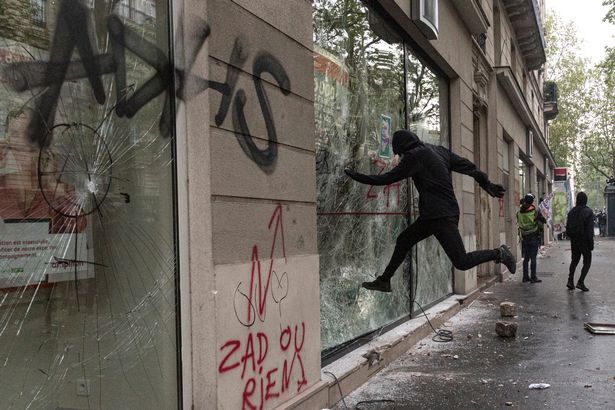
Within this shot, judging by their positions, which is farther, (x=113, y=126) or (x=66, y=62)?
(x=113, y=126)

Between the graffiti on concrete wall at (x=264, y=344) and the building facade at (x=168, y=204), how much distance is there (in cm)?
1

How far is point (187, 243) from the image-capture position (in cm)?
305

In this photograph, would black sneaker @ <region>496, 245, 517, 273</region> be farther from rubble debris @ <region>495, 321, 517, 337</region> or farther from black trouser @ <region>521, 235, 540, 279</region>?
black trouser @ <region>521, 235, 540, 279</region>

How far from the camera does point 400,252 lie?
5.61 meters

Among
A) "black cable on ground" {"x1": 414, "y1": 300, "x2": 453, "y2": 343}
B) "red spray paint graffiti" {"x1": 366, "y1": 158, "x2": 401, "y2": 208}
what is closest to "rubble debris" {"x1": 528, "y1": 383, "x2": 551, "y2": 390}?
"black cable on ground" {"x1": 414, "y1": 300, "x2": 453, "y2": 343}

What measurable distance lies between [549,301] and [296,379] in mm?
6818

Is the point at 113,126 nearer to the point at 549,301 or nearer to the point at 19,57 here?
the point at 19,57

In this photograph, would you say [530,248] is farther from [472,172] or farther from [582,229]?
[472,172]

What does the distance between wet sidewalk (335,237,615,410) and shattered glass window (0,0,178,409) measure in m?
2.16

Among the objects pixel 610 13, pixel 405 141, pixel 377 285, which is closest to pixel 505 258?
pixel 377 285

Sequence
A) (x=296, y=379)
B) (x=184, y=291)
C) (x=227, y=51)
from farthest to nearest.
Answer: (x=296, y=379), (x=227, y=51), (x=184, y=291)

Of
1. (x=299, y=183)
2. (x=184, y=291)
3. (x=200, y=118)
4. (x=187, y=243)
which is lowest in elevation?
(x=184, y=291)

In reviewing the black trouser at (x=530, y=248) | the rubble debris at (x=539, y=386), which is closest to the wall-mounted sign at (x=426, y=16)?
the rubble debris at (x=539, y=386)

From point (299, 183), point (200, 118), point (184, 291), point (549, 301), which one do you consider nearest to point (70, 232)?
point (184, 291)
